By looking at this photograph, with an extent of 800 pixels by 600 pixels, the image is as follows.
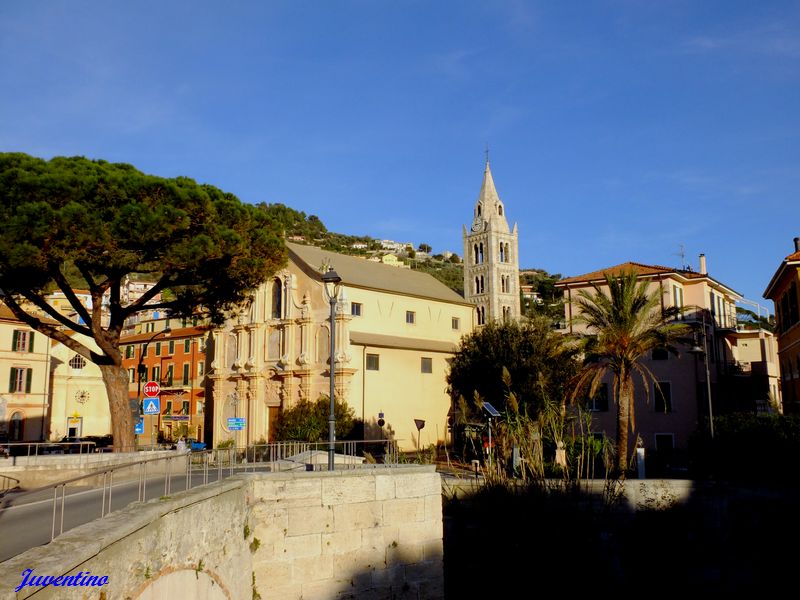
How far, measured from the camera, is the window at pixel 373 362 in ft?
148

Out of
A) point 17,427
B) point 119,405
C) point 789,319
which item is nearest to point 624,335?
point 789,319

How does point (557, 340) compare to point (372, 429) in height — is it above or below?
above

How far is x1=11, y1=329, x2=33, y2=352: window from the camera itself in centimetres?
4662

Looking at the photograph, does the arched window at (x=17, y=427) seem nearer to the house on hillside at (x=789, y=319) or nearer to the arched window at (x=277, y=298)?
the arched window at (x=277, y=298)

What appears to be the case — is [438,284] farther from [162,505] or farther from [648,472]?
[162,505]

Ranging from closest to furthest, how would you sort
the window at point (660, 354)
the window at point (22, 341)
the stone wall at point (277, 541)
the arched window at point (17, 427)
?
the stone wall at point (277, 541) → the window at point (660, 354) → the arched window at point (17, 427) → the window at point (22, 341)

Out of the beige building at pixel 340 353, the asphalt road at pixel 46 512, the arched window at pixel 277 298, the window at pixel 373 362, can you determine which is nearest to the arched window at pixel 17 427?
the beige building at pixel 340 353

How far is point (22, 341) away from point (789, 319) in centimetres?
4686

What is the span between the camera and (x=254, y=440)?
47.7 m

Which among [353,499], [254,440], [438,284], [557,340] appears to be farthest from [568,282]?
[353,499]

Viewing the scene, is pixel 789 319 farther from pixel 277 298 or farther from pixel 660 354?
pixel 277 298

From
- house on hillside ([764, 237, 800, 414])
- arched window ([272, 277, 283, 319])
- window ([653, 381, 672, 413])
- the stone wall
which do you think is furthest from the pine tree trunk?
house on hillside ([764, 237, 800, 414])

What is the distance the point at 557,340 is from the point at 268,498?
2584 cm

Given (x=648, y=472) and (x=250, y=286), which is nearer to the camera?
(x=648, y=472)
